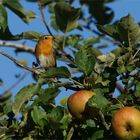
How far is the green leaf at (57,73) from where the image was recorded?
1.99 metres

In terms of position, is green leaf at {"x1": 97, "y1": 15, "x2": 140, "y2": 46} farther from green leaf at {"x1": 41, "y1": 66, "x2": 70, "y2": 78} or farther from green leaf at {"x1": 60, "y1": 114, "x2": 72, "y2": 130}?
green leaf at {"x1": 60, "y1": 114, "x2": 72, "y2": 130}

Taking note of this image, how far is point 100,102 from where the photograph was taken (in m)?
1.83

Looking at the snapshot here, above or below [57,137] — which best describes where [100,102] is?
above

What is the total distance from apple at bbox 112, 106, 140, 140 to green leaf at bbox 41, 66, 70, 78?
272 mm

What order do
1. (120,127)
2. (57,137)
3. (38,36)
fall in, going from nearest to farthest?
(120,127) → (57,137) → (38,36)

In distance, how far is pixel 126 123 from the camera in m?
1.84

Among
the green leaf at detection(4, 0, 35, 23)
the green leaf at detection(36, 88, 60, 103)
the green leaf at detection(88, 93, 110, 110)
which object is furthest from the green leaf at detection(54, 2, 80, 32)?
the green leaf at detection(88, 93, 110, 110)

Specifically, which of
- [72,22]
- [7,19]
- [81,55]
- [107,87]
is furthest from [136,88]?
[72,22]

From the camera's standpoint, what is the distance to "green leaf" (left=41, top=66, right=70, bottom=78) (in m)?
1.99

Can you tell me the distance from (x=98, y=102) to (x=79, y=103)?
0.10 m

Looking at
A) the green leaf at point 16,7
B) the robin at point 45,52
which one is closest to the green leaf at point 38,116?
the green leaf at point 16,7

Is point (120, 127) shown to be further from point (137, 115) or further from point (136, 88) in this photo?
point (136, 88)

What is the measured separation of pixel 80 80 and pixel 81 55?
0.10 m

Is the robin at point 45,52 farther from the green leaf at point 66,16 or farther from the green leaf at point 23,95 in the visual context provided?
the green leaf at point 23,95
